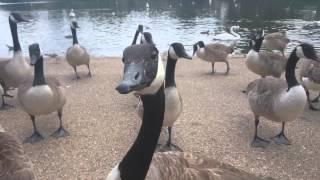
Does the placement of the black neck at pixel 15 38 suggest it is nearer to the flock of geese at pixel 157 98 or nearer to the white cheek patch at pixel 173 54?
the flock of geese at pixel 157 98

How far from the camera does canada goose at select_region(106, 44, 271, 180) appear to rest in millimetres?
2436

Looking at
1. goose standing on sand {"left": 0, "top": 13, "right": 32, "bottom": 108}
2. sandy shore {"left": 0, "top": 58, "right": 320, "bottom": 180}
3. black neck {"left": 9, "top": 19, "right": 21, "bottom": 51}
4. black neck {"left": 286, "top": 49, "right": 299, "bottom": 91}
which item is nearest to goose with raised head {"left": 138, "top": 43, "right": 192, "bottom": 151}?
sandy shore {"left": 0, "top": 58, "right": 320, "bottom": 180}

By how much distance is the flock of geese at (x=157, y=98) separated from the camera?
2.60 meters

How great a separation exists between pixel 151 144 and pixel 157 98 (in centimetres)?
43

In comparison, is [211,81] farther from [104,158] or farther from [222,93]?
[104,158]

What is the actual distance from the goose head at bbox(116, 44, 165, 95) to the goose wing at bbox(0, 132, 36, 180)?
1.93 metres

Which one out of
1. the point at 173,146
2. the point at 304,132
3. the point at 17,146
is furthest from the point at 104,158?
the point at 304,132

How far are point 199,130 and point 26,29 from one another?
90.1ft

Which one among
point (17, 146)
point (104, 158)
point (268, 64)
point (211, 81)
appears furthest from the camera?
point (211, 81)

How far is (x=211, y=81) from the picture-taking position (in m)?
11.4

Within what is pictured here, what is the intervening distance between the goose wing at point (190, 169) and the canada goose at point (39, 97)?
11.4ft

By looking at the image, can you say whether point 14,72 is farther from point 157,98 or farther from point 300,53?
point 157,98

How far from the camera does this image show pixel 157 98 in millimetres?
2764

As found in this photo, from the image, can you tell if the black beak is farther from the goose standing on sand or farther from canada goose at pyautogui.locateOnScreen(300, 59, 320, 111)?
the goose standing on sand
